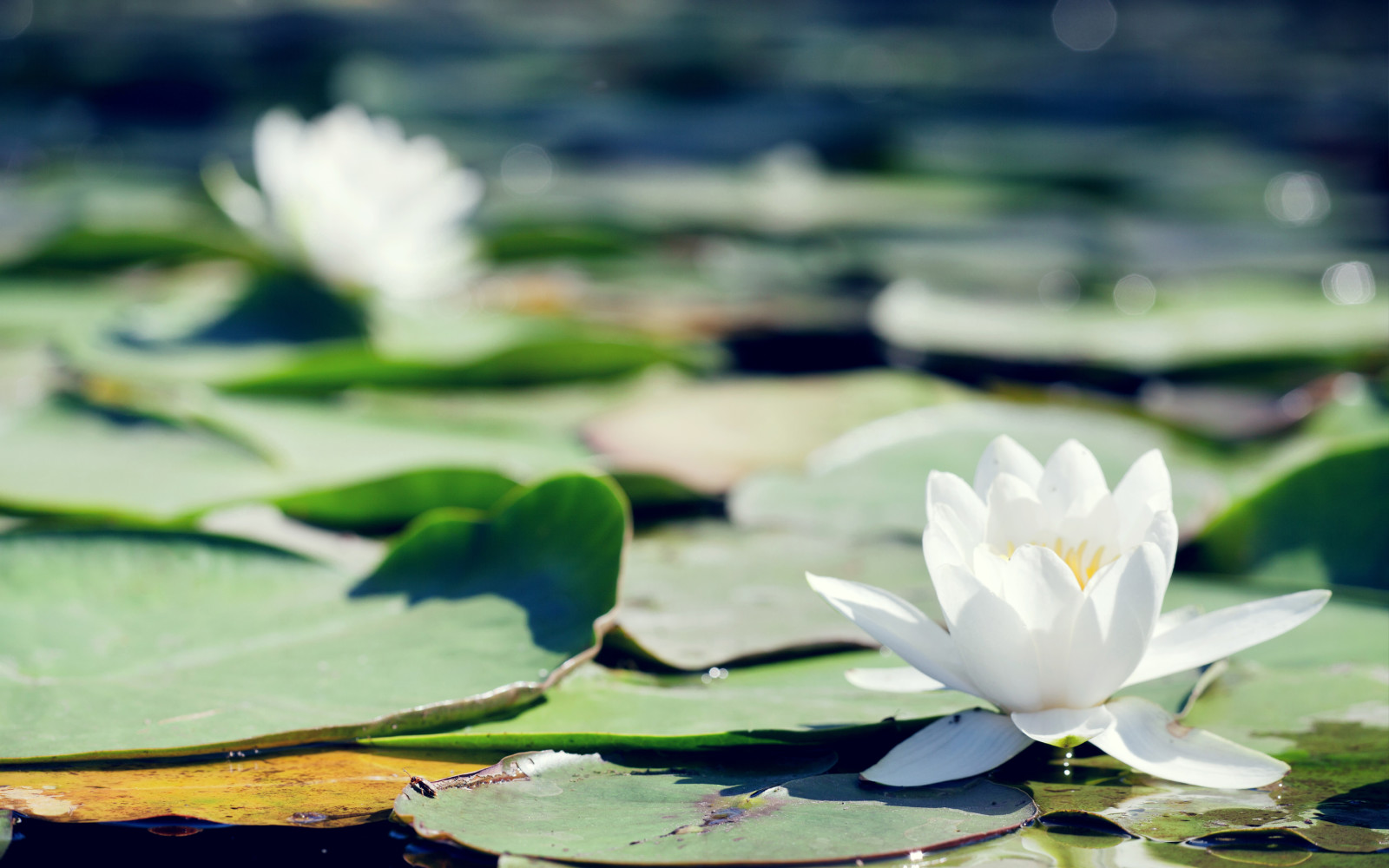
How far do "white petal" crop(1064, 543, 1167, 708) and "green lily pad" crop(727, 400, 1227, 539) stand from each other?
1.78ft

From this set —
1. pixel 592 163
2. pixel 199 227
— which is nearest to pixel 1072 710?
pixel 199 227

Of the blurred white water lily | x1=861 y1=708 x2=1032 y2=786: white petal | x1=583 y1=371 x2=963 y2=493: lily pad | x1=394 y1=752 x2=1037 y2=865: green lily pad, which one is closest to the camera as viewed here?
x1=394 y1=752 x2=1037 y2=865: green lily pad

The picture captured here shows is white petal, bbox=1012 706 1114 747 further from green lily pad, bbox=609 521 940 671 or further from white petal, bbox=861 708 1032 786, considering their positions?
green lily pad, bbox=609 521 940 671

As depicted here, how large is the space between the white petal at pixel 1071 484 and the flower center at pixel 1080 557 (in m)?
0.02

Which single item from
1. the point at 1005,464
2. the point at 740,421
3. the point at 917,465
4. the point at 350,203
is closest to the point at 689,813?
the point at 1005,464

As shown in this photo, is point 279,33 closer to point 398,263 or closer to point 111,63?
point 111,63

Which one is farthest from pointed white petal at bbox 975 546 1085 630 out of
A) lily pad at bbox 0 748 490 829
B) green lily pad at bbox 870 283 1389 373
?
green lily pad at bbox 870 283 1389 373

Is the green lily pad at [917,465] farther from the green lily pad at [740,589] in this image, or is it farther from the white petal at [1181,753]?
the white petal at [1181,753]

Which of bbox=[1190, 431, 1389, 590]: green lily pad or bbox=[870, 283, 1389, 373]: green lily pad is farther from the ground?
bbox=[870, 283, 1389, 373]: green lily pad

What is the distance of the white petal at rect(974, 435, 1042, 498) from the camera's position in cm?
100

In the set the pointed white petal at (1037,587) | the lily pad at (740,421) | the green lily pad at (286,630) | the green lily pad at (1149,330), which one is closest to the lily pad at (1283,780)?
the pointed white petal at (1037,587)

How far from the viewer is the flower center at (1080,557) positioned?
938 millimetres

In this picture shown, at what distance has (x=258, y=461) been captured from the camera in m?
1.56

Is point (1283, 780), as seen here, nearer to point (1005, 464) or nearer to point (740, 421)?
point (1005, 464)
